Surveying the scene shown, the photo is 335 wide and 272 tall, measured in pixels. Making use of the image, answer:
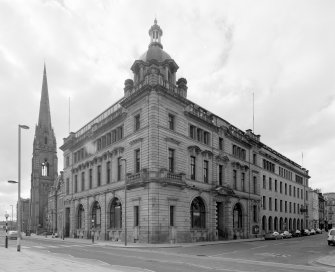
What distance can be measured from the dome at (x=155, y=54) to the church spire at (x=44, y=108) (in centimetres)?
7403

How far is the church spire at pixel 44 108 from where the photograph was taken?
116m

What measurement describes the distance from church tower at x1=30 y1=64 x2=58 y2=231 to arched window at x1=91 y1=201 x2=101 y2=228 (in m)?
61.5

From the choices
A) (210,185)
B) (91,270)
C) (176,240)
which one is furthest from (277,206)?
(91,270)

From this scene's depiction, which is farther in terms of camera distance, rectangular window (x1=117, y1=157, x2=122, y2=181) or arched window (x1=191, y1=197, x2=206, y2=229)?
rectangular window (x1=117, y1=157, x2=122, y2=181)

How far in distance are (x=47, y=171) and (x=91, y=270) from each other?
347ft

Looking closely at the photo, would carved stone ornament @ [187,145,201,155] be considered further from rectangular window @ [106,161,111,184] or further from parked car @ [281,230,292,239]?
parked car @ [281,230,292,239]

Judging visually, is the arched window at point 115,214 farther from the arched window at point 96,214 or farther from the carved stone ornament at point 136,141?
the carved stone ornament at point 136,141

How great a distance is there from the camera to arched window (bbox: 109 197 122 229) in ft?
157

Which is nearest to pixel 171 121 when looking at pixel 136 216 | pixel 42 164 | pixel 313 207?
pixel 136 216

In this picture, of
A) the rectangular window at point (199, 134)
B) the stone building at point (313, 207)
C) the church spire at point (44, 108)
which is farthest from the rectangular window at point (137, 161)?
the church spire at point (44, 108)

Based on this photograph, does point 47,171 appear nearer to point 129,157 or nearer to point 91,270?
point 129,157

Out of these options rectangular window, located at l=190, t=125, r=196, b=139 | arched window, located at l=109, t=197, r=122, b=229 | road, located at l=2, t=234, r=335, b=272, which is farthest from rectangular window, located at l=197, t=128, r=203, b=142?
road, located at l=2, t=234, r=335, b=272

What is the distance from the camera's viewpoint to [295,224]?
88.7m

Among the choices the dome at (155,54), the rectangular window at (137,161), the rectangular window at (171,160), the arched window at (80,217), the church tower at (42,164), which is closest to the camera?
the rectangular window at (171,160)
